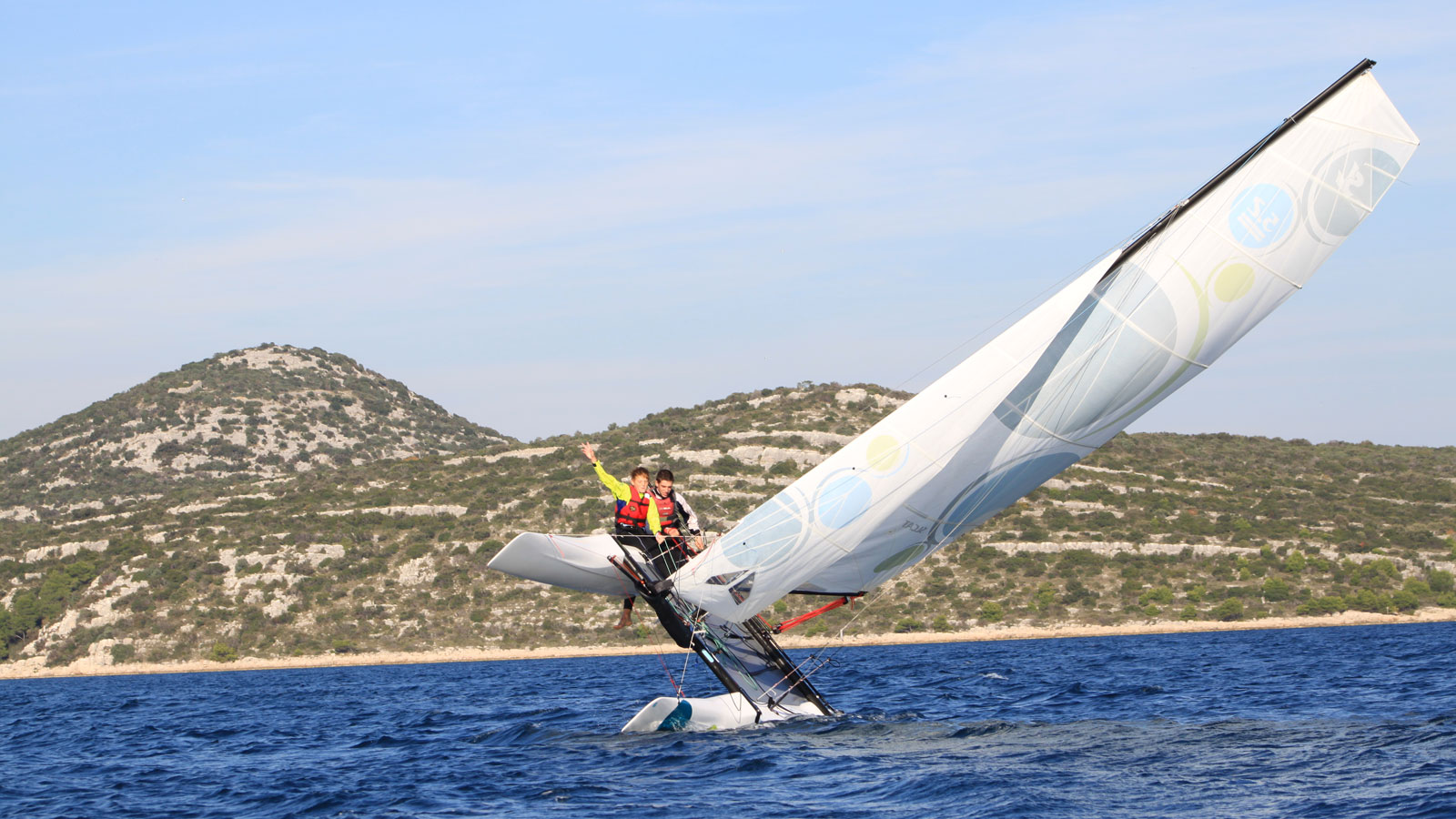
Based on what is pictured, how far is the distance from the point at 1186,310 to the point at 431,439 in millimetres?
126283

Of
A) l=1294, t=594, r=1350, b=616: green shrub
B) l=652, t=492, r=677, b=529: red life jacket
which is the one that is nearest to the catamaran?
l=652, t=492, r=677, b=529: red life jacket

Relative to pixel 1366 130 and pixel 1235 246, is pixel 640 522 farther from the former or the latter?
pixel 1366 130

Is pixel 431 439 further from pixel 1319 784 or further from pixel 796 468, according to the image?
pixel 1319 784

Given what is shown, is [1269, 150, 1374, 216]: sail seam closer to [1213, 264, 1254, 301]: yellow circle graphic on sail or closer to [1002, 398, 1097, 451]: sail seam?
[1213, 264, 1254, 301]: yellow circle graphic on sail

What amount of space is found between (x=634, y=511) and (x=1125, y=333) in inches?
340

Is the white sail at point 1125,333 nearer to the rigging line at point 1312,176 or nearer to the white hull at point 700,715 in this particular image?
the rigging line at point 1312,176

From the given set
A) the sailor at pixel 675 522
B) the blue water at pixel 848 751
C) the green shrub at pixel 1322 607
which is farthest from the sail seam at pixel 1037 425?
the green shrub at pixel 1322 607

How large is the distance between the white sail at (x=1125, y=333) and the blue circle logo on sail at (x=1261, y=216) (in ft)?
0.06

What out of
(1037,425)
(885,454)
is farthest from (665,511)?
(1037,425)

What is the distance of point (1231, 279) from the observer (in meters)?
20.0

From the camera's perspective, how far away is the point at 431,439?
140 m

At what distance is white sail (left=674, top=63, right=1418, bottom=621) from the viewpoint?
64.8ft

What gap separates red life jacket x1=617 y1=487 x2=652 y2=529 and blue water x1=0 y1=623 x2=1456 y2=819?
12.4 ft

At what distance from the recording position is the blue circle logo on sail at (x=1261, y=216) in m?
19.9
